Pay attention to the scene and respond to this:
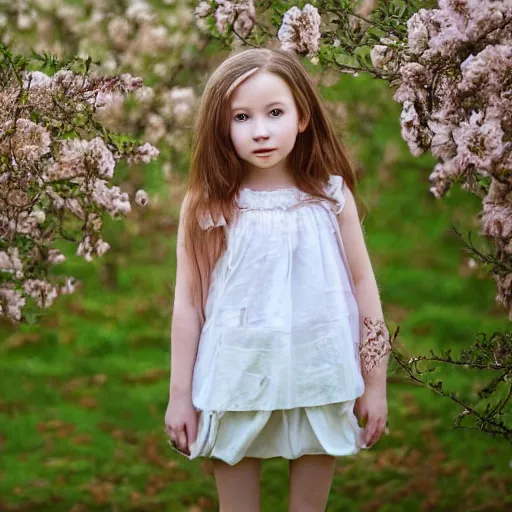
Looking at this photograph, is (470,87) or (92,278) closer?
(470,87)

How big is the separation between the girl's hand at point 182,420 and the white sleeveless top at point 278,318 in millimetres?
62

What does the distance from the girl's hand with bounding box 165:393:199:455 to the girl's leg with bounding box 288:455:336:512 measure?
0.33 m

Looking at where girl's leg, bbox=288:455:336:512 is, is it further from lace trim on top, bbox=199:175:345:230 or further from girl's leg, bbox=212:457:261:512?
Result: lace trim on top, bbox=199:175:345:230

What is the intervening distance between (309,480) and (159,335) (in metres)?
4.07

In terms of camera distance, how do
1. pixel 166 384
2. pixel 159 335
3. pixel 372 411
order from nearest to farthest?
pixel 372 411, pixel 166 384, pixel 159 335

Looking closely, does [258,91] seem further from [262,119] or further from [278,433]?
[278,433]

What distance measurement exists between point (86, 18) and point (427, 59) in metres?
4.82

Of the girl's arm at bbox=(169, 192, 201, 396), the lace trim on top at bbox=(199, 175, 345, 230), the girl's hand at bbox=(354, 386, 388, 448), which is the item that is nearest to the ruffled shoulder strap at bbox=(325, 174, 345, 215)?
the lace trim on top at bbox=(199, 175, 345, 230)

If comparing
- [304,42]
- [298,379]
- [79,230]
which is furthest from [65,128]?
[298,379]

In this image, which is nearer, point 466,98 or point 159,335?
point 466,98

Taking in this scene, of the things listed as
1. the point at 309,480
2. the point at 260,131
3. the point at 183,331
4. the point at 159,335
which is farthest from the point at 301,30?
the point at 159,335

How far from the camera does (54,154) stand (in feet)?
8.42

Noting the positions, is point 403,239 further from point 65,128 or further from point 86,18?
point 65,128

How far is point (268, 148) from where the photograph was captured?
2.53m
